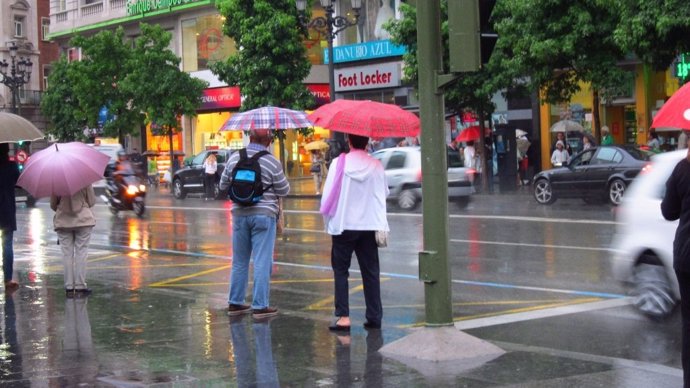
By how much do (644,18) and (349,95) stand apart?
2006cm

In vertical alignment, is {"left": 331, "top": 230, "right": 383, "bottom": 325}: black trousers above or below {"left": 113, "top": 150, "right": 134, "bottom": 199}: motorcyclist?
below

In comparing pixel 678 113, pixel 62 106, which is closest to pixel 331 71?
pixel 678 113

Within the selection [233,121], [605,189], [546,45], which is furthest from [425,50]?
[546,45]

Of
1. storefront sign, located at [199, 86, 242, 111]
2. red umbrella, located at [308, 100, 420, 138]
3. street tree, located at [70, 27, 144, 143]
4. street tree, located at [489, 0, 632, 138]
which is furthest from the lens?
street tree, located at [70, 27, 144, 143]

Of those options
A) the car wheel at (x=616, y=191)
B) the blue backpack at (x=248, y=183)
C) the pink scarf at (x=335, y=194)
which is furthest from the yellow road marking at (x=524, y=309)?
the car wheel at (x=616, y=191)

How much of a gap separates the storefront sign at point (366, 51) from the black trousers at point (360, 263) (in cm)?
3027

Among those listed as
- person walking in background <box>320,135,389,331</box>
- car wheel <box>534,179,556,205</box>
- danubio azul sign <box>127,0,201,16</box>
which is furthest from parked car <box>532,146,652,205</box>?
danubio azul sign <box>127,0,201,16</box>

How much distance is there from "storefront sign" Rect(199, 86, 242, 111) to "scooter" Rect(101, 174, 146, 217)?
20.8m

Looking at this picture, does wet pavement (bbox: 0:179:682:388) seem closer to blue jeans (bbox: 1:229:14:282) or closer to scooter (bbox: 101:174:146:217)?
blue jeans (bbox: 1:229:14:282)

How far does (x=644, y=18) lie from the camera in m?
23.7

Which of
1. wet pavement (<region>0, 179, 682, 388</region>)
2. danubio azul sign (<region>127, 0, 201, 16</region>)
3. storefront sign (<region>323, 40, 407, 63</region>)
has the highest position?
danubio azul sign (<region>127, 0, 201, 16</region>)

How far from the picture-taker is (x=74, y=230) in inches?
441

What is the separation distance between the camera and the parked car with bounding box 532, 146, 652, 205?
23.0 m

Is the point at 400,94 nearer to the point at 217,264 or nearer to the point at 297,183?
the point at 297,183
